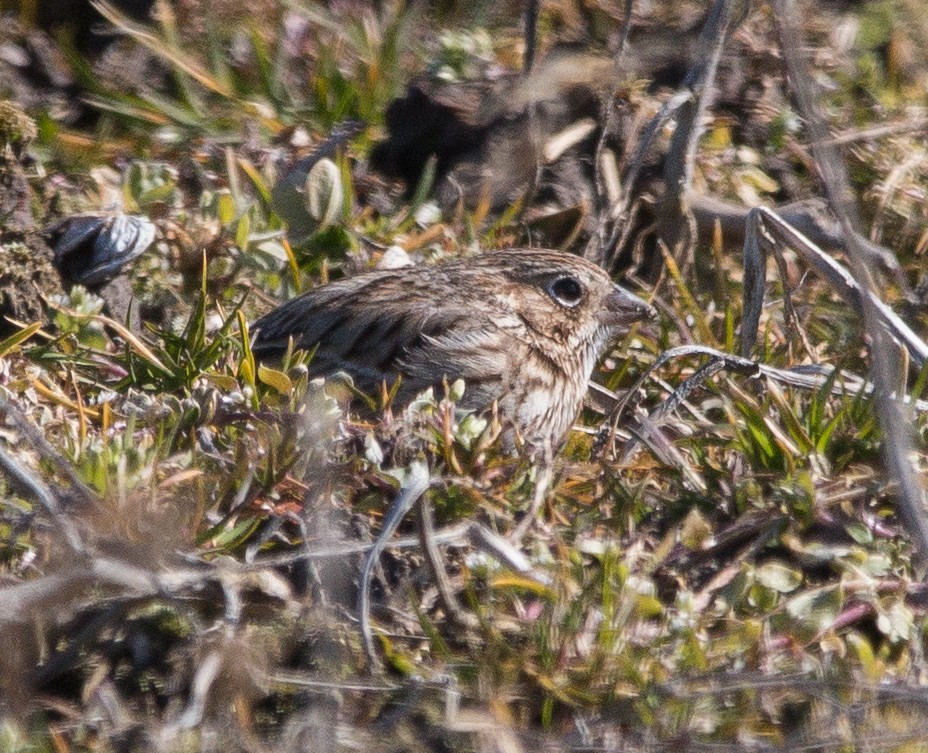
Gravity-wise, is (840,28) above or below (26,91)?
above

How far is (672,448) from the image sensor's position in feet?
11.5

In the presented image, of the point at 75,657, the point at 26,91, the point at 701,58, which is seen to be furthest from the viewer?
the point at 26,91

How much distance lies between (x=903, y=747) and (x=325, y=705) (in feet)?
3.39

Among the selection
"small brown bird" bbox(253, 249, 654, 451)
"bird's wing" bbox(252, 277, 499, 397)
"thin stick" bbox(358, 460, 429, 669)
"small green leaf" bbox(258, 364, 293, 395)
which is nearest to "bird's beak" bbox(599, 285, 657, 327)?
"small brown bird" bbox(253, 249, 654, 451)

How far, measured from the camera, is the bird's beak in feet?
13.6

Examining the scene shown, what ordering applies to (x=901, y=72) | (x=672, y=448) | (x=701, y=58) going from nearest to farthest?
(x=672, y=448) → (x=701, y=58) → (x=901, y=72)

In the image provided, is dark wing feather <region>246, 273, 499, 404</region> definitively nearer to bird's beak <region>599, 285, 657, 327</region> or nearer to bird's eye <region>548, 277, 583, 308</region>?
bird's eye <region>548, 277, 583, 308</region>

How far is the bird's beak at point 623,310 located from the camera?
4.15m

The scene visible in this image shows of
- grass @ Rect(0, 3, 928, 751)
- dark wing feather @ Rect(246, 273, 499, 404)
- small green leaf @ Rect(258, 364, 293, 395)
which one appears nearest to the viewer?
grass @ Rect(0, 3, 928, 751)

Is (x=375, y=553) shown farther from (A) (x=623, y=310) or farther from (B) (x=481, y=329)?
(A) (x=623, y=310)

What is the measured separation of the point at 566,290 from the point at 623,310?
172 millimetres

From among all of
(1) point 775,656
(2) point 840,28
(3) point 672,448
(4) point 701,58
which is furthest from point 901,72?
(1) point 775,656

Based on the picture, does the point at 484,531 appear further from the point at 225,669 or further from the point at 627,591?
the point at 225,669

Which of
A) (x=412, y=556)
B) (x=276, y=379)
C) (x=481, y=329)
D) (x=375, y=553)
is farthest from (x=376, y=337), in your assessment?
(x=375, y=553)
